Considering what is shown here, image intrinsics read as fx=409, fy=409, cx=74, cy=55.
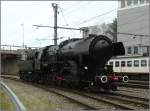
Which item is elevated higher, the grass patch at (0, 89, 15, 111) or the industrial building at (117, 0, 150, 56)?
the industrial building at (117, 0, 150, 56)

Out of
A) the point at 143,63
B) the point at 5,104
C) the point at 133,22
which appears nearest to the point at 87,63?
the point at 5,104

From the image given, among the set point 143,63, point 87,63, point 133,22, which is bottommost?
point 143,63

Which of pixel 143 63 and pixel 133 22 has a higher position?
pixel 133 22

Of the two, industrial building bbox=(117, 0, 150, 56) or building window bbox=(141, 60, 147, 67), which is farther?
industrial building bbox=(117, 0, 150, 56)

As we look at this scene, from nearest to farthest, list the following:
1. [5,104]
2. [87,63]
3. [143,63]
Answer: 1. [5,104]
2. [87,63]
3. [143,63]

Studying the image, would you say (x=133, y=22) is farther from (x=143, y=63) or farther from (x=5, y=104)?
(x=5, y=104)

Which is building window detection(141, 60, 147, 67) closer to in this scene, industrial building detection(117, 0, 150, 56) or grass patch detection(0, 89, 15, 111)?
grass patch detection(0, 89, 15, 111)

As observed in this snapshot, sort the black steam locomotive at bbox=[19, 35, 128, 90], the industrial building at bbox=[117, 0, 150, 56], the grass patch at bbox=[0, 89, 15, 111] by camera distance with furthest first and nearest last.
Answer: the industrial building at bbox=[117, 0, 150, 56] → the black steam locomotive at bbox=[19, 35, 128, 90] → the grass patch at bbox=[0, 89, 15, 111]

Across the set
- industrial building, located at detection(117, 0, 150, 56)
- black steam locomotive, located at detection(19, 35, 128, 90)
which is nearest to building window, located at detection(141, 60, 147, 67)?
black steam locomotive, located at detection(19, 35, 128, 90)

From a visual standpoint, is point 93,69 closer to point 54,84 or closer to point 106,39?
point 106,39

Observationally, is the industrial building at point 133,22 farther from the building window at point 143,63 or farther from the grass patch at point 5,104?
the grass patch at point 5,104

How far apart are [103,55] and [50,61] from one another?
702 cm

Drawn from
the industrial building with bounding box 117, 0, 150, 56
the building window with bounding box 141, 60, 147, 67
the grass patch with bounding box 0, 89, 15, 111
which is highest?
the industrial building with bounding box 117, 0, 150, 56

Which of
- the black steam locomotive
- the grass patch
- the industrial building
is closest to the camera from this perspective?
the grass patch
